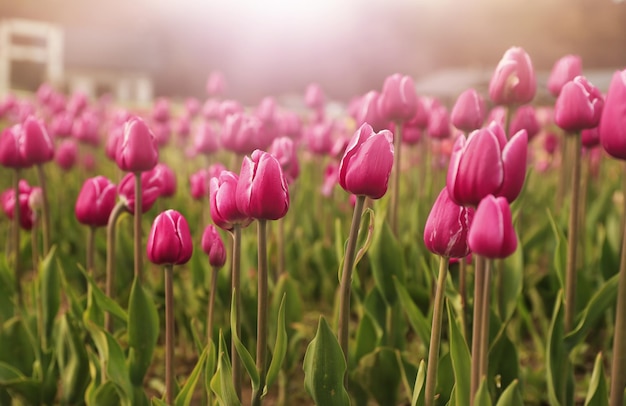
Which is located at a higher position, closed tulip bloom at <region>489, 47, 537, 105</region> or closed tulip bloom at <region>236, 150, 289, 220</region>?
closed tulip bloom at <region>489, 47, 537, 105</region>

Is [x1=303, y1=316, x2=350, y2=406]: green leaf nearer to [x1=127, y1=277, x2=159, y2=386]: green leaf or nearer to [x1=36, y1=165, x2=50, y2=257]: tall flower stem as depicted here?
[x1=127, y1=277, x2=159, y2=386]: green leaf

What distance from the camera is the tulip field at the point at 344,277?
0.58 metres

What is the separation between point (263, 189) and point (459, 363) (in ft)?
0.76

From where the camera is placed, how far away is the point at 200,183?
1.37 meters

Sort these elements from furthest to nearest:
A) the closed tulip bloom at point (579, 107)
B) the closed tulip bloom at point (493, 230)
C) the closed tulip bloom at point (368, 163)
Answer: the closed tulip bloom at point (579, 107), the closed tulip bloom at point (368, 163), the closed tulip bloom at point (493, 230)

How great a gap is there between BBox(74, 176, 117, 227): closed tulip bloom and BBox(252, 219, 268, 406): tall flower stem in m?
0.37

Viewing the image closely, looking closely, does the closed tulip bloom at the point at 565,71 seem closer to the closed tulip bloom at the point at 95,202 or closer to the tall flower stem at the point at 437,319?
the tall flower stem at the point at 437,319

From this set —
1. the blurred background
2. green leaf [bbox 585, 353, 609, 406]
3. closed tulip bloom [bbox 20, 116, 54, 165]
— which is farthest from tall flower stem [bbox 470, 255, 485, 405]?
the blurred background

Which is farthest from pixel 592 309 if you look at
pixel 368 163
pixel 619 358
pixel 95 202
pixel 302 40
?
pixel 302 40

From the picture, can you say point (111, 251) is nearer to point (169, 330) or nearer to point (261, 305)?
point (169, 330)

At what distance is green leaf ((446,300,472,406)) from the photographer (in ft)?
1.95

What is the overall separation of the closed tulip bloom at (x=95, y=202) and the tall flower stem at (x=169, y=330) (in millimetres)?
241

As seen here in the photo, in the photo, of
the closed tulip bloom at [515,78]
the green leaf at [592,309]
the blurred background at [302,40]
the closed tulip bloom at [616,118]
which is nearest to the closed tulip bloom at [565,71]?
the closed tulip bloom at [515,78]

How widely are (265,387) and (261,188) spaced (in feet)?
0.68
